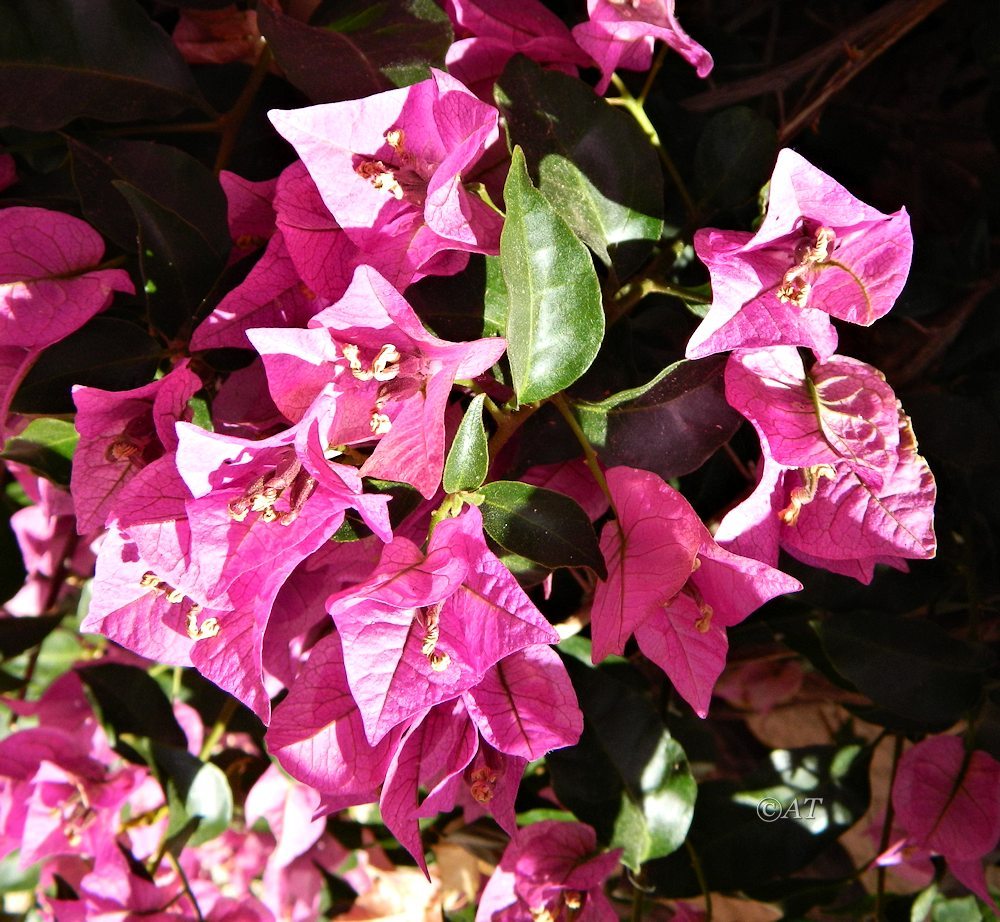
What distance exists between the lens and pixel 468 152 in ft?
1.35

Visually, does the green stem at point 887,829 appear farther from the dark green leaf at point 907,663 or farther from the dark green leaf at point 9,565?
the dark green leaf at point 9,565

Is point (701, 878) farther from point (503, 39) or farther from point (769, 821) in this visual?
point (503, 39)

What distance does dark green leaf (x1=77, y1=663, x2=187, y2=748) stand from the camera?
757 mm

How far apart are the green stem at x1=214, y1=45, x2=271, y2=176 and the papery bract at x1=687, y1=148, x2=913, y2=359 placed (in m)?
0.34

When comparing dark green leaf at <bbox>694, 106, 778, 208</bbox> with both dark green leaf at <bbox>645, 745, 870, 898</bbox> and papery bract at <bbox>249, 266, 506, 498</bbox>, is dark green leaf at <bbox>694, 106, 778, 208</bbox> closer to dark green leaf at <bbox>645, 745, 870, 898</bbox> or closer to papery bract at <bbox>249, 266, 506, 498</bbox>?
papery bract at <bbox>249, 266, 506, 498</bbox>

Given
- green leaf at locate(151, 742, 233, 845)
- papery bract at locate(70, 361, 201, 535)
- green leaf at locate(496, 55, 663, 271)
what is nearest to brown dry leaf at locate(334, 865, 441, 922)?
green leaf at locate(151, 742, 233, 845)

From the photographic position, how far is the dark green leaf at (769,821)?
0.72 m

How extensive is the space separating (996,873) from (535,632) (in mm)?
1008

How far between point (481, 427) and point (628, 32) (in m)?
0.24

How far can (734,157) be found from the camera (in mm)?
551

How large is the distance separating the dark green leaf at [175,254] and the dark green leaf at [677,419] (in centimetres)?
24

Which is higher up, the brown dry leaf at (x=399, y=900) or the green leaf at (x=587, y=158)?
the green leaf at (x=587, y=158)

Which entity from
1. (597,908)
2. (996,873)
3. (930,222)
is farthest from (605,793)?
(996,873)

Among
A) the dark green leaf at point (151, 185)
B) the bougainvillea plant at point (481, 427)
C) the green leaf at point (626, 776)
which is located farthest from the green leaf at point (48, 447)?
the green leaf at point (626, 776)
